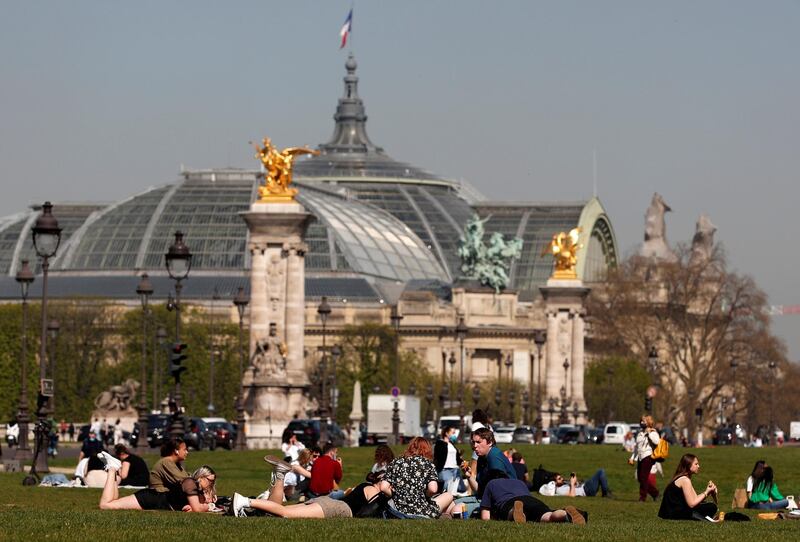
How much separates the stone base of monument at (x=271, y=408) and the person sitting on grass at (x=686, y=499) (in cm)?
5602

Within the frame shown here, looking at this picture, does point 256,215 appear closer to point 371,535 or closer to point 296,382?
point 296,382

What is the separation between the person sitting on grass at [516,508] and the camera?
30297mm

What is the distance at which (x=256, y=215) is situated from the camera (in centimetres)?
9688

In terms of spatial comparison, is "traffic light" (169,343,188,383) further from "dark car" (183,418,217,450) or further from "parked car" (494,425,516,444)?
"parked car" (494,425,516,444)

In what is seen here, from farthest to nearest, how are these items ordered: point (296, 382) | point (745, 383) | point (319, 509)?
1. point (745, 383)
2. point (296, 382)
3. point (319, 509)

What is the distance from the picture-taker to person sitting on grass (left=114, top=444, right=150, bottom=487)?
39.0m

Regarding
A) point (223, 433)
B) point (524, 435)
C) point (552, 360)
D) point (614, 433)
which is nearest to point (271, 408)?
point (223, 433)

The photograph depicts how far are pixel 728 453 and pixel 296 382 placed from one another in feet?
97.0

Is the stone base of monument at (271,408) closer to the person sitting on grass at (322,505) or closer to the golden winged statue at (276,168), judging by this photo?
the golden winged statue at (276,168)

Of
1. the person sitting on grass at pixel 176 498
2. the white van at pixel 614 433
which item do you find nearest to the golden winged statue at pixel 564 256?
the white van at pixel 614 433

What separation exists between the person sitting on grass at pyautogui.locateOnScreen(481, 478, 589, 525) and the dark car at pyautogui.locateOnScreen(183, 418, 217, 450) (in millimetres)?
44924

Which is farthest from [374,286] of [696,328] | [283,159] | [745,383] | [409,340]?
[283,159]

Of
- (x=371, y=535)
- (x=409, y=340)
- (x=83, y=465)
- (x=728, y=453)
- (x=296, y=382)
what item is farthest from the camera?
(x=409, y=340)

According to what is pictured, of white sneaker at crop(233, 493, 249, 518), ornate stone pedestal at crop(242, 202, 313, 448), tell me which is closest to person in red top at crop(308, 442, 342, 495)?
white sneaker at crop(233, 493, 249, 518)
